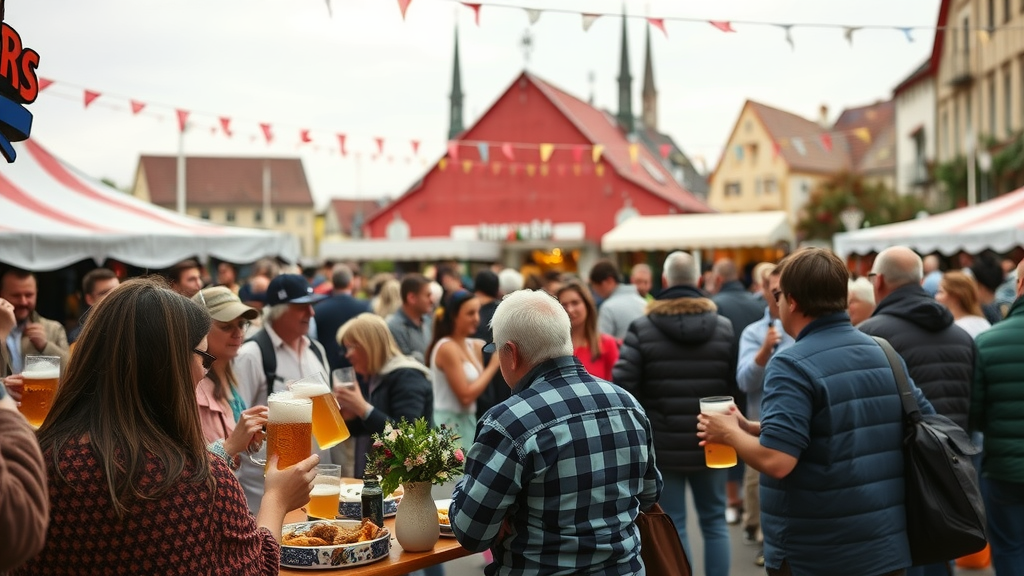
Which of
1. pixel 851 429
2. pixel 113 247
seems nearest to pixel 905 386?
pixel 851 429

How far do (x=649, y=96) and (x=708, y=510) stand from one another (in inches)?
3493

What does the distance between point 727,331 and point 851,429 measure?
2.19 meters

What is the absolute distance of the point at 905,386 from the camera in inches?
139

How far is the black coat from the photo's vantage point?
4.85 metres

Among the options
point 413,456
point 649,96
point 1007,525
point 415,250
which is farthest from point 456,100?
point 413,456

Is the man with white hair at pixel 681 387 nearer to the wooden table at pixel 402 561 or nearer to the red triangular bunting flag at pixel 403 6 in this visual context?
the wooden table at pixel 402 561

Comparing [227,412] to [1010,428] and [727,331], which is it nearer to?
[727,331]

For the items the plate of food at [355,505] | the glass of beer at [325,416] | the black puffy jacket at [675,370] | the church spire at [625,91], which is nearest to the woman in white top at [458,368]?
the black puffy jacket at [675,370]

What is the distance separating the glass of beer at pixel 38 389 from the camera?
126 inches

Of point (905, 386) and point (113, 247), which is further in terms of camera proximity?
point (113, 247)

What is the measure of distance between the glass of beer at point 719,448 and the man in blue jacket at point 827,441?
0.14 ft

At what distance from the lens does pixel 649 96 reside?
91312mm

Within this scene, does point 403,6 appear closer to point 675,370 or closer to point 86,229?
point 675,370

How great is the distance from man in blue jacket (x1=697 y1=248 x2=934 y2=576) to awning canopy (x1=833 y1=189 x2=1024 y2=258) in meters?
8.30
